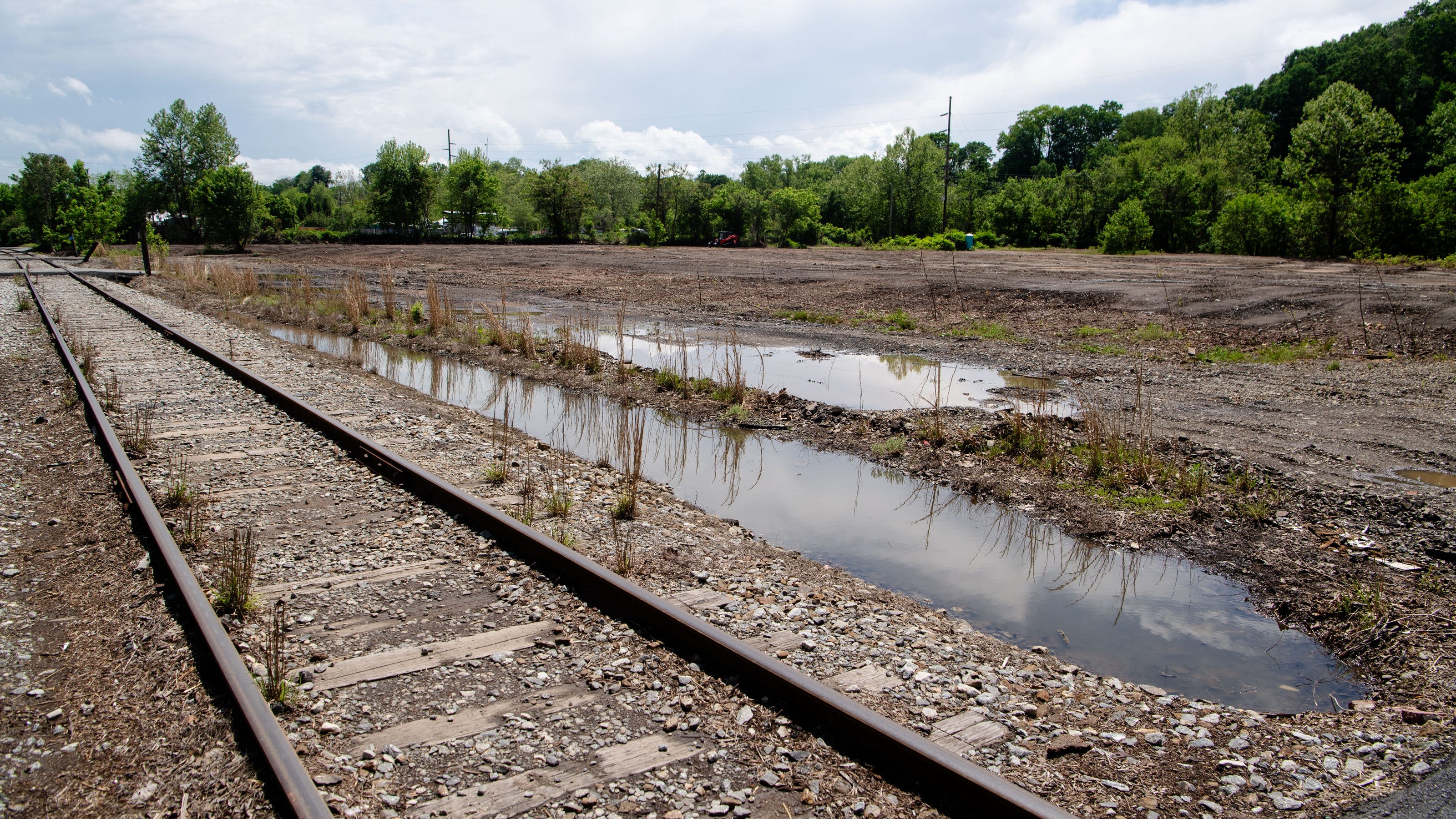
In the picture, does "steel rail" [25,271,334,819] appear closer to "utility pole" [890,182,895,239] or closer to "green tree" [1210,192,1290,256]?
"green tree" [1210,192,1290,256]

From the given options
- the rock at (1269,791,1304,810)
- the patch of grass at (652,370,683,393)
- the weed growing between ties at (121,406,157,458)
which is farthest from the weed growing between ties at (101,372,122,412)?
the rock at (1269,791,1304,810)

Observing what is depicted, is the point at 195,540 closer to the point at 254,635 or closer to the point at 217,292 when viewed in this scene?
the point at 254,635

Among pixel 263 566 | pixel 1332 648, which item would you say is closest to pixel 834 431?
pixel 1332 648

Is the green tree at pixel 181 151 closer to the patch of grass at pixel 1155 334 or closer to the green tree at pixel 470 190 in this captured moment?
the green tree at pixel 470 190

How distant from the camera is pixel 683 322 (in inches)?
799

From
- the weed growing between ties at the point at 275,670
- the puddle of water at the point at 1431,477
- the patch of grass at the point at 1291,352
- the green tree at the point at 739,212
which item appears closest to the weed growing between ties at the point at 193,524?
the weed growing between ties at the point at 275,670

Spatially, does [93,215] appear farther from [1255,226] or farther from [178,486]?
[1255,226]

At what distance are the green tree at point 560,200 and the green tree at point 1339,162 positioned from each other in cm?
5726

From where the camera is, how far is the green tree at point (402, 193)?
7550 centimetres

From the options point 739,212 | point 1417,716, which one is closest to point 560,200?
point 739,212

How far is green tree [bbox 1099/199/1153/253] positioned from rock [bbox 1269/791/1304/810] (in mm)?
47091

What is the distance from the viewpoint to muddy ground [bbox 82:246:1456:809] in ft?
18.8

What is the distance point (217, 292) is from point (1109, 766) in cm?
3161

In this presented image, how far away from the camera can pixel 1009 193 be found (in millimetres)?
75750
